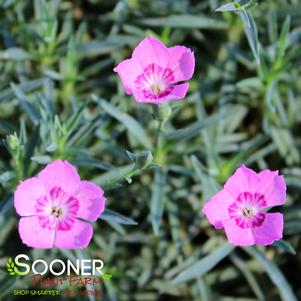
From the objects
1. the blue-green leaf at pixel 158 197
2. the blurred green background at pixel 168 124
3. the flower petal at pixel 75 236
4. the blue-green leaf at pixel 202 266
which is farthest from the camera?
the blurred green background at pixel 168 124

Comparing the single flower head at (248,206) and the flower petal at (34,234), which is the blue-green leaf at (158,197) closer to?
the single flower head at (248,206)

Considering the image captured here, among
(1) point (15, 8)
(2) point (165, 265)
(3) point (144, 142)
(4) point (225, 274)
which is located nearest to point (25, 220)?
(3) point (144, 142)

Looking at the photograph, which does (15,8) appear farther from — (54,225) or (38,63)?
(54,225)

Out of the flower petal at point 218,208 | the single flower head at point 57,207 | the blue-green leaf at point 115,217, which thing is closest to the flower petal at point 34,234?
the single flower head at point 57,207

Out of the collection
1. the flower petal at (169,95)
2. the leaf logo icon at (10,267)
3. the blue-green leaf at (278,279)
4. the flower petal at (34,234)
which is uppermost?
the flower petal at (169,95)

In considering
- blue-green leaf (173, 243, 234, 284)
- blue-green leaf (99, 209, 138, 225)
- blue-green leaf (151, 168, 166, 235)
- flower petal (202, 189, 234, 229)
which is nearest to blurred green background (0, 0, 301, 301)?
blue-green leaf (151, 168, 166, 235)

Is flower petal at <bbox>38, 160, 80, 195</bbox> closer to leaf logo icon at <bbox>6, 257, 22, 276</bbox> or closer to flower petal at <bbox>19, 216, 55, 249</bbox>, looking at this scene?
flower petal at <bbox>19, 216, 55, 249</bbox>
